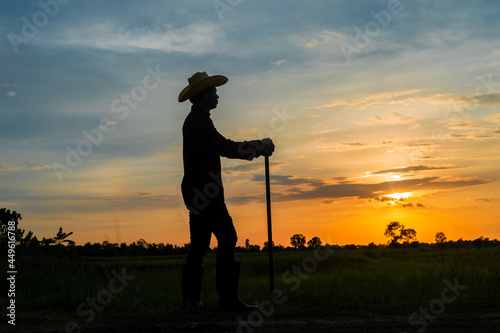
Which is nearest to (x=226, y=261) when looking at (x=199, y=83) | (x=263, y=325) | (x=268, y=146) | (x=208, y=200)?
(x=208, y=200)

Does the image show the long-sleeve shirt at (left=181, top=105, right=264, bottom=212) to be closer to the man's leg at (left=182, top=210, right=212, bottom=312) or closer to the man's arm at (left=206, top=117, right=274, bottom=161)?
the man's arm at (left=206, top=117, right=274, bottom=161)

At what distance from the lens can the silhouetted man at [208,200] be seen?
6.01 meters

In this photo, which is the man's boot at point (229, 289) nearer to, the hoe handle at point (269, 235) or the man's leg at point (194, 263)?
the man's leg at point (194, 263)

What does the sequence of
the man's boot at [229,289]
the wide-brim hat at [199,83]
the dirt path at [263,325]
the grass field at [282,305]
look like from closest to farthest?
the dirt path at [263,325] → the grass field at [282,305] → the man's boot at [229,289] → the wide-brim hat at [199,83]

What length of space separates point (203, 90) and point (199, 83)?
0.45 feet

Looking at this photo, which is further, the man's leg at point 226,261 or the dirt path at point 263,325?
the man's leg at point 226,261

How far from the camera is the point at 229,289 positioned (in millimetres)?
6004

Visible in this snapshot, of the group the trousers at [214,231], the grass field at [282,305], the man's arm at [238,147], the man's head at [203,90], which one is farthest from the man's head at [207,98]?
the grass field at [282,305]

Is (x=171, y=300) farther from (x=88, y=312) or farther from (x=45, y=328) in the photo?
(x=45, y=328)

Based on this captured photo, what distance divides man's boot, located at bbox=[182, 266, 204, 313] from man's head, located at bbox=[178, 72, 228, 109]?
80.9 inches

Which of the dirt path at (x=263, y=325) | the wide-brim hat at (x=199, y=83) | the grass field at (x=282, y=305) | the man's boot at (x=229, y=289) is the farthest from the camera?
the wide-brim hat at (x=199, y=83)

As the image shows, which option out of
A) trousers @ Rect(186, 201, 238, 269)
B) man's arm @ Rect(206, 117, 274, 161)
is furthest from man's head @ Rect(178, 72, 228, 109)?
trousers @ Rect(186, 201, 238, 269)

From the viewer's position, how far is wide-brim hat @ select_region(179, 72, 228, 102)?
20.7 ft

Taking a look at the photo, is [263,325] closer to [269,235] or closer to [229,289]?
[229,289]
